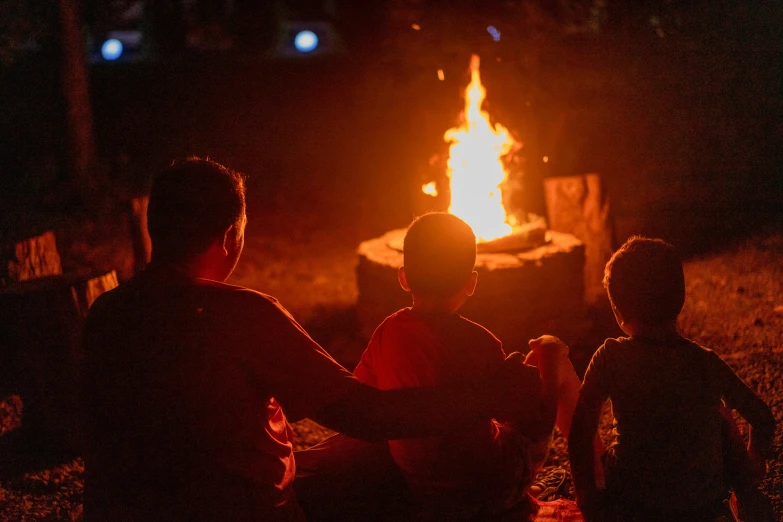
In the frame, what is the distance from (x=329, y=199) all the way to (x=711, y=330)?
6927mm

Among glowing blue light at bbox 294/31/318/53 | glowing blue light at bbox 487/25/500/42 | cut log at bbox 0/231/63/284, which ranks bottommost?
cut log at bbox 0/231/63/284

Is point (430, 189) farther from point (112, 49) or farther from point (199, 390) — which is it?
point (112, 49)

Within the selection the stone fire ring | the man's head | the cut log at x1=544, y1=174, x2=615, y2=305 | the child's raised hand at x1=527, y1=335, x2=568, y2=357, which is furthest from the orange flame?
the man's head

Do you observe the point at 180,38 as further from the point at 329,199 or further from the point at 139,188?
the point at 329,199

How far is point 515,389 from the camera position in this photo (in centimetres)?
236

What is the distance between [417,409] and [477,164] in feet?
13.5

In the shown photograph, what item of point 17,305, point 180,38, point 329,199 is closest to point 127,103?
point 180,38

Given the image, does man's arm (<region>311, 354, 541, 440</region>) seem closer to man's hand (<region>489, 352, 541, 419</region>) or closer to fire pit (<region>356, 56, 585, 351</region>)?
man's hand (<region>489, 352, 541, 419</region>)

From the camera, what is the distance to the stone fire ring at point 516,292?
5.12 meters

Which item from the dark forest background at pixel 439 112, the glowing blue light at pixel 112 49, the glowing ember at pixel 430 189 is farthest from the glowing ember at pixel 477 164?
the glowing blue light at pixel 112 49

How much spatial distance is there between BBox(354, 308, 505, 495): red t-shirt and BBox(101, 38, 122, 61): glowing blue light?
21.4 metres

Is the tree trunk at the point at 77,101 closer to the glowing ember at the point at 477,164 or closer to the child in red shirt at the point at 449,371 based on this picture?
the glowing ember at the point at 477,164

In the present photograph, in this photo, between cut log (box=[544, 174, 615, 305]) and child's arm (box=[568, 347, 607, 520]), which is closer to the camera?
child's arm (box=[568, 347, 607, 520])

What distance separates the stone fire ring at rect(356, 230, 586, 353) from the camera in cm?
512
